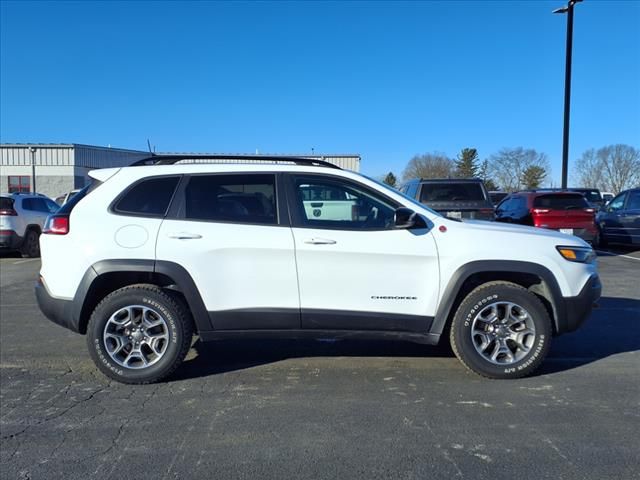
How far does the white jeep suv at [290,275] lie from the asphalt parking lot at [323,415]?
A: 0.40 metres

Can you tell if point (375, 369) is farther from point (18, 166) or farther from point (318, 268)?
point (18, 166)

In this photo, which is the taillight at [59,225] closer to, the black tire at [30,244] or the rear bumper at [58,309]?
the rear bumper at [58,309]

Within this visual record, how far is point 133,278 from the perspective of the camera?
446 centimetres

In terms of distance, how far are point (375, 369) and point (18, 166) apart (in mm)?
44683

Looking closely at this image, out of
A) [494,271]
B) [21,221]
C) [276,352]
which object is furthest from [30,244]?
[494,271]

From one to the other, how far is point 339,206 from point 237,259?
0.99 meters

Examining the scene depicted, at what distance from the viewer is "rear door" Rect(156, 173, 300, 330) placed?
4.25 m

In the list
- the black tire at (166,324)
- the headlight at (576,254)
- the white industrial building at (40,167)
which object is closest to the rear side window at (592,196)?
the headlight at (576,254)

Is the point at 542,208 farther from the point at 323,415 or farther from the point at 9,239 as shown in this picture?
the point at 9,239

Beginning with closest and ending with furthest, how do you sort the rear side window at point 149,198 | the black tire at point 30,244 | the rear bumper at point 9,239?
the rear side window at point 149,198 < the rear bumper at point 9,239 < the black tire at point 30,244

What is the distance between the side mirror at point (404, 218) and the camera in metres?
4.17

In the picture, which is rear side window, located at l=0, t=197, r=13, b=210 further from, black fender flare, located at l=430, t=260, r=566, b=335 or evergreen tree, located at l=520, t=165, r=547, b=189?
evergreen tree, located at l=520, t=165, r=547, b=189

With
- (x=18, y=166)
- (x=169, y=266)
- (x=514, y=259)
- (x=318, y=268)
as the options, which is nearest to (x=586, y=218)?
(x=514, y=259)

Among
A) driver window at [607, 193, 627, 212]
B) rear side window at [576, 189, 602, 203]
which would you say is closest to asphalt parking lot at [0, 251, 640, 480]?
driver window at [607, 193, 627, 212]
